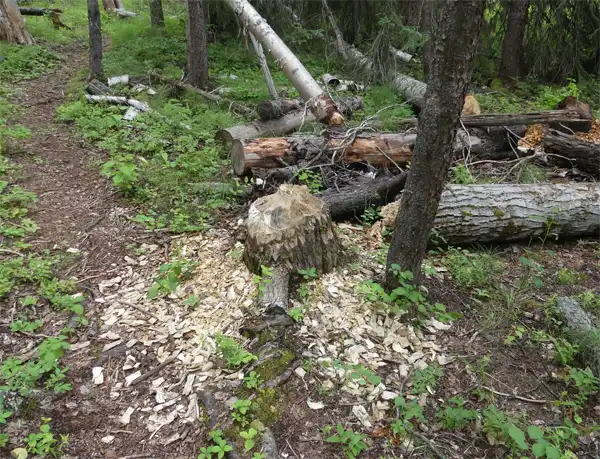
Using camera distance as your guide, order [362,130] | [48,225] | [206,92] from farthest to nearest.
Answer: [206,92]
[362,130]
[48,225]

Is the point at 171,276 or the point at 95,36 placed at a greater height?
the point at 95,36

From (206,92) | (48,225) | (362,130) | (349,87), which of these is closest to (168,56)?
(206,92)

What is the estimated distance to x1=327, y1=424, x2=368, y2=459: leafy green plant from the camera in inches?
104

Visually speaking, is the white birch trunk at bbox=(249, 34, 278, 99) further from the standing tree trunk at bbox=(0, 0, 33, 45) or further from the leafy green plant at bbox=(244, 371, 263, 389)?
the standing tree trunk at bbox=(0, 0, 33, 45)

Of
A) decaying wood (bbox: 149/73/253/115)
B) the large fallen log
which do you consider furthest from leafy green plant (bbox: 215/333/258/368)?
decaying wood (bbox: 149/73/253/115)

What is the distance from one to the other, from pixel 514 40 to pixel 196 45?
25.2 ft

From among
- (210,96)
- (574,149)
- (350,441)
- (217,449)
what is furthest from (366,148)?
(217,449)

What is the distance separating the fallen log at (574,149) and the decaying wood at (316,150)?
2286mm

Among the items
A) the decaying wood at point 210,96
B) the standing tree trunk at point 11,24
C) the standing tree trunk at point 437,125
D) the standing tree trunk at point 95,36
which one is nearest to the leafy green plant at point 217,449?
the standing tree trunk at point 437,125

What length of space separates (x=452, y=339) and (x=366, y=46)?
389 inches

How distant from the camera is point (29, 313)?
363cm

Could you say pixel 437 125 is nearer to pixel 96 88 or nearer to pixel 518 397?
pixel 518 397

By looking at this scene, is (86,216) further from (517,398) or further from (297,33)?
(297,33)

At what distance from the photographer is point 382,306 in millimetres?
3719
